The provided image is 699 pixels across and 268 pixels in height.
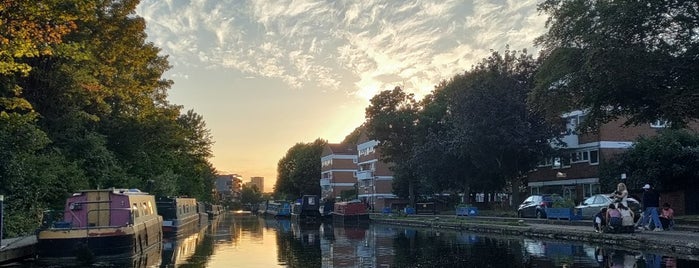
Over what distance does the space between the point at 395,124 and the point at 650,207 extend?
127 ft

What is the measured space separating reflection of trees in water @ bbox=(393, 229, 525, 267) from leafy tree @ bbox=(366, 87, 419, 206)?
35.7 metres

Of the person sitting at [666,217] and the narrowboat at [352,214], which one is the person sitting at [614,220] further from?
the narrowboat at [352,214]

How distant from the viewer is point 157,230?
1089 inches

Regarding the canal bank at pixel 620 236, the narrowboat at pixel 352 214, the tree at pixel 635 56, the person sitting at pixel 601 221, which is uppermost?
the tree at pixel 635 56

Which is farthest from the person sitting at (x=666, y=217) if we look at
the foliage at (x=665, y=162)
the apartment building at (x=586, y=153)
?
the apartment building at (x=586, y=153)

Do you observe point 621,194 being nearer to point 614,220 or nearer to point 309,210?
point 614,220

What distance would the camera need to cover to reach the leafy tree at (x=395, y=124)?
197 feet

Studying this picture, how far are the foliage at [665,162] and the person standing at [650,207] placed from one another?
13.2 metres

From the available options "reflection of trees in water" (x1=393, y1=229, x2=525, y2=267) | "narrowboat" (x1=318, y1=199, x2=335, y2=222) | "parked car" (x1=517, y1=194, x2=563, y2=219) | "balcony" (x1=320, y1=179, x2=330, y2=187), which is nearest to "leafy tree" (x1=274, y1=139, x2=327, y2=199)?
"balcony" (x1=320, y1=179, x2=330, y2=187)

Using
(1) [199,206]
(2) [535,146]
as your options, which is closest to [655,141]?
(2) [535,146]

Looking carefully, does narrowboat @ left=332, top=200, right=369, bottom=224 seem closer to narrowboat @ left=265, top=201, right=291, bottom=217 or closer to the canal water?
the canal water

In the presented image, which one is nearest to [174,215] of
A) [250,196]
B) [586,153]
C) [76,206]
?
[76,206]

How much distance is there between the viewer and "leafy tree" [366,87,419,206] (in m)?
59.9

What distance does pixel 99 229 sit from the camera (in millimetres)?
19641
